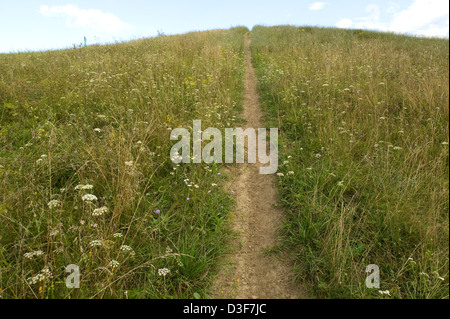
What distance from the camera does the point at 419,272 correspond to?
2553 millimetres

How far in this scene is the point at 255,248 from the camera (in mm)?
3143

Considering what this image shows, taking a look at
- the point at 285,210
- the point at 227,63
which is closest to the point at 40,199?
the point at 285,210

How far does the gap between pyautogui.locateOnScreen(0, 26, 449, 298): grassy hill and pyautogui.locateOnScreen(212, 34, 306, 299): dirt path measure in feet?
0.56

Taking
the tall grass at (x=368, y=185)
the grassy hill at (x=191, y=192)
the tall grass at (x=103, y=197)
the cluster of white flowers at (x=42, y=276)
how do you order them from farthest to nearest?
the tall grass at (x=368, y=185)
the grassy hill at (x=191, y=192)
the tall grass at (x=103, y=197)
the cluster of white flowers at (x=42, y=276)

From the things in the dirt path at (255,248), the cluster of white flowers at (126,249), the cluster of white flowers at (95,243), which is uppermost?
the cluster of white flowers at (95,243)

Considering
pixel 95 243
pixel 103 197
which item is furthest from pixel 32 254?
pixel 103 197

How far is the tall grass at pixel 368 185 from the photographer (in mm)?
2607

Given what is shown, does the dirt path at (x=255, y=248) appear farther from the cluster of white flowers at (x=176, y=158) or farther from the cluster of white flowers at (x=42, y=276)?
the cluster of white flowers at (x=42, y=276)

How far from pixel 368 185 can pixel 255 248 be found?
1.87 metres

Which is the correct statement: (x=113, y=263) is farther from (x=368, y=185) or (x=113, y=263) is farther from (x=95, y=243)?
(x=368, y=185)

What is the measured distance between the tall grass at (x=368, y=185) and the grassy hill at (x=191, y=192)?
0.07 ft

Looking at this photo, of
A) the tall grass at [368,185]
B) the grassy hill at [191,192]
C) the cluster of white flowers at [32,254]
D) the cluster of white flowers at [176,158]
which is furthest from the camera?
the cluster of white flowers at [176,158]

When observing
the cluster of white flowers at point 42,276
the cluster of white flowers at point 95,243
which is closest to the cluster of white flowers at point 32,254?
the cluster of white flowers at point 42,276
